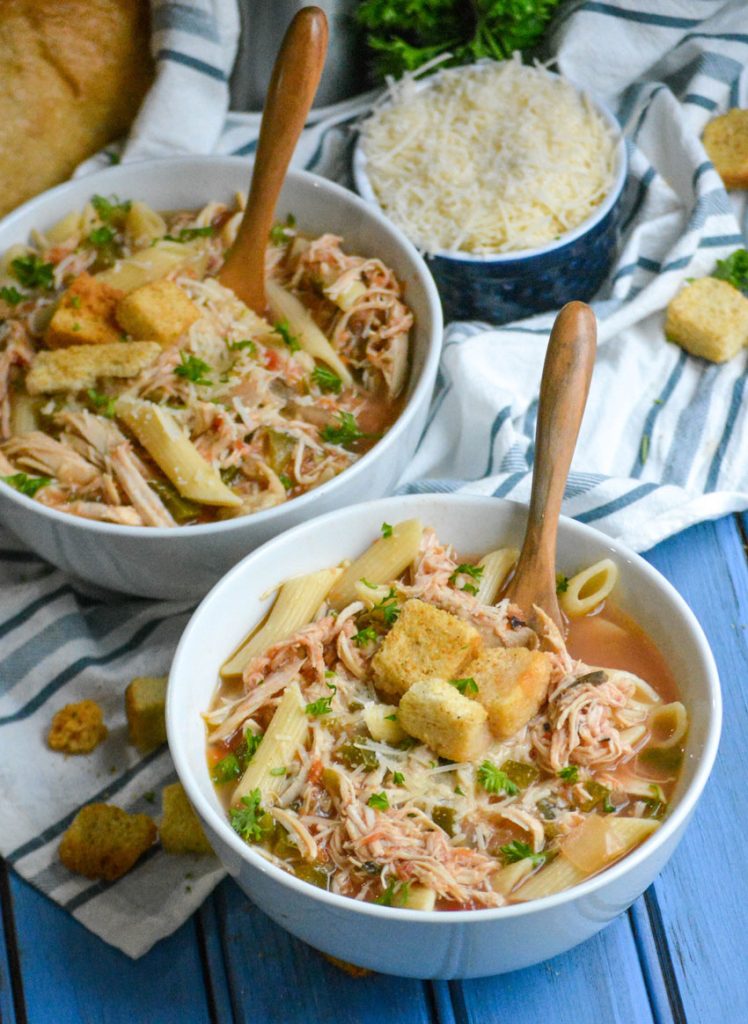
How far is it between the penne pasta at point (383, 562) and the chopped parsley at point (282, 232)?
102cm

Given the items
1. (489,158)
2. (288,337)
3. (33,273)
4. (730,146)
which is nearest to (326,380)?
(288,337)

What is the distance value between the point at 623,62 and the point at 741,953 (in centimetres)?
251

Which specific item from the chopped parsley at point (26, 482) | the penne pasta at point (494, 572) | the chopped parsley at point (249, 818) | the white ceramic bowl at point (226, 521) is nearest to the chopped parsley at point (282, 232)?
the white ceramic bowl at point (226, 521)

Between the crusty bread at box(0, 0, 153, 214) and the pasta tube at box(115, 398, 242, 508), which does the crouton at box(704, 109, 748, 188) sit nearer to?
the crusty bread at box(0, 0, 153, 214)

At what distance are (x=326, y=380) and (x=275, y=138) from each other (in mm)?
559

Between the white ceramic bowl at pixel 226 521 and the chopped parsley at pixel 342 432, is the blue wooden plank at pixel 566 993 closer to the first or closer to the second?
the white ceramic bowl at pixel 226 521

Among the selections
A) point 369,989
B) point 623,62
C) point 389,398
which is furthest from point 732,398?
point 369,989

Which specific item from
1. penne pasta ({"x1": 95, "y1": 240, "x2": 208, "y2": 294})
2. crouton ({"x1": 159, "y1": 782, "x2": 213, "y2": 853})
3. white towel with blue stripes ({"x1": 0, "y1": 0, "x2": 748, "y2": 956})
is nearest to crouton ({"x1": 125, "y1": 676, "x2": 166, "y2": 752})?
white towel with blue stripes ({"x1": 0, "y1": 0, "x2": 748, "y2": 956})

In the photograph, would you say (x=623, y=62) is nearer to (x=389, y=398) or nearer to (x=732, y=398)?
(x=732, y=398)

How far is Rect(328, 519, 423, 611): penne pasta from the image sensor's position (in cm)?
245

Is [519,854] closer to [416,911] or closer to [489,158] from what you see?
[416,911]

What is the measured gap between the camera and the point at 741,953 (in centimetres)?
235

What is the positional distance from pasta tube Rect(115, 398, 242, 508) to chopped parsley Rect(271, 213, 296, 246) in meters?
0.70

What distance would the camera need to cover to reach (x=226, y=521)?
2.54 metres
